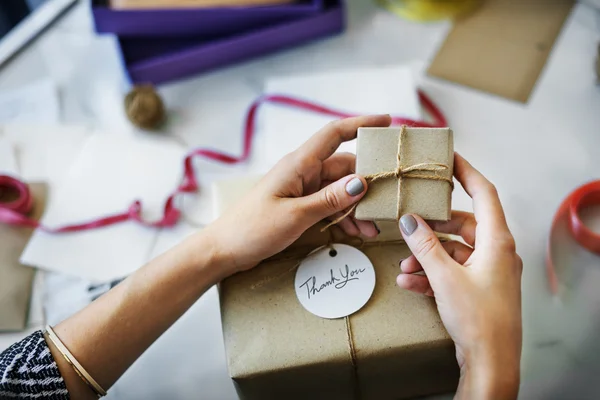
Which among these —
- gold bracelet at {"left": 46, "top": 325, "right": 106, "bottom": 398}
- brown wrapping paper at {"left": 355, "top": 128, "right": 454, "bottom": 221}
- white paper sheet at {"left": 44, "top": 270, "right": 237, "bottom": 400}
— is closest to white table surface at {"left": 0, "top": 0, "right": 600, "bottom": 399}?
white paper sheet at {"left": 44, "top": 270, "right": 237, "bottom": 400}

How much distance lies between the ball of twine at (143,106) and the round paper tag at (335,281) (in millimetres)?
475

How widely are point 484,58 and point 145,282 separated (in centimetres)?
79

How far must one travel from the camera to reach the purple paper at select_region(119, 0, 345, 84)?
3.47 ft

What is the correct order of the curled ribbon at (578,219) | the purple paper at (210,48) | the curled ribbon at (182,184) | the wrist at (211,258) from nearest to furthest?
the wrist at (211,258)
the curled ribbon at (578,219)
the curled ribbon at (182,184)
the purple paper at (210,48)

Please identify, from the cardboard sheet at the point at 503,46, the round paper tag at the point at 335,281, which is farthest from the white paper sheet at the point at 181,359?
the cardboard sheet at the point at 503,46

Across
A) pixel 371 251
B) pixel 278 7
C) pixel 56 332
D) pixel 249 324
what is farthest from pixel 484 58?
pixel 56 332

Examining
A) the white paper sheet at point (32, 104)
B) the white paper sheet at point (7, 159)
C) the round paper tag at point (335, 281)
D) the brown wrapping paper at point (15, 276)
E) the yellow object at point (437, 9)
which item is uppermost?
the yellow object at point (437, 9)

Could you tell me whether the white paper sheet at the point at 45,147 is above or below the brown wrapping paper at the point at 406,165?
below

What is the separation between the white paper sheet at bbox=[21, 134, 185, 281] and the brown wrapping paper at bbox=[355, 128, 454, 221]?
456 millimetres

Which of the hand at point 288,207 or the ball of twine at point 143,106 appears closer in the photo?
the hand at point 288,207

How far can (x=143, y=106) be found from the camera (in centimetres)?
100

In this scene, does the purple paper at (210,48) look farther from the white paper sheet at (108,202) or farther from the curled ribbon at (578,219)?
the curled ribbon at (578,219)

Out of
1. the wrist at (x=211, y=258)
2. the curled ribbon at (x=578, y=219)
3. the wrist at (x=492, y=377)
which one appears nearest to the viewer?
the wrist at (x=492, y=377)

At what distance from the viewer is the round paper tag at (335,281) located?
677mm
